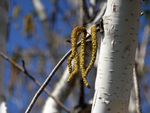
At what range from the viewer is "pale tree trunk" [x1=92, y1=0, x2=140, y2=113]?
101 centimetres

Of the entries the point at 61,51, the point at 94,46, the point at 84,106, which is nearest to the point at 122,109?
the point at 94,46

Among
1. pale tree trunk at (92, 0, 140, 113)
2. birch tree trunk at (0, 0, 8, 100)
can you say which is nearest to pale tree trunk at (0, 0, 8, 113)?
birch tree trunk at (0, 0, 8, 100)

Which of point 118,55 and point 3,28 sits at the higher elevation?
point 3,28

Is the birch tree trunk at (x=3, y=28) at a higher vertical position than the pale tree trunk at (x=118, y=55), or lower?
higher

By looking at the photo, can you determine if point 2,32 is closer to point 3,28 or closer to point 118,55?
point 3,28

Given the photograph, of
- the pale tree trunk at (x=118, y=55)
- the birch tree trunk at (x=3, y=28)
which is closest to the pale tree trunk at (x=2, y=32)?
the birch tree trunk at (x=3, y=28)

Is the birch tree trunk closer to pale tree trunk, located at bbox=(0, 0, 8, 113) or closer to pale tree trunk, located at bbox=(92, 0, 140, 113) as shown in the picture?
pale tree trunk, located at bbox=(0, 0, 8, 113)

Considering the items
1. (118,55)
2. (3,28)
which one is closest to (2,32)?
(3,28)

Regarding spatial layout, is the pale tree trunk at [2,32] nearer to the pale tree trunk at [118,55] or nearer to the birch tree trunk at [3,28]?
the birch tree trunk at [3,28]

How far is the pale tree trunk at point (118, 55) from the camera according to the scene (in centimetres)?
101

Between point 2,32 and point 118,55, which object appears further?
point 2,32

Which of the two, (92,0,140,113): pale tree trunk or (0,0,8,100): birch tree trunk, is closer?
(92,0,140,113): pale tree trunk

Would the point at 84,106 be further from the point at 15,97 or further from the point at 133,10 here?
the point at 15,97

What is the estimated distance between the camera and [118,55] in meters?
1.01
